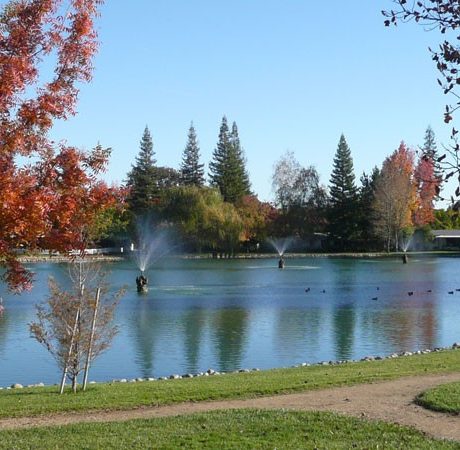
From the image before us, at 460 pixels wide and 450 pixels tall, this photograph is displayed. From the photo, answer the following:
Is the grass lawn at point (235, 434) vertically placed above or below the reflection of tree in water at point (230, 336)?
above

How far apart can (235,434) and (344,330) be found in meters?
16.5

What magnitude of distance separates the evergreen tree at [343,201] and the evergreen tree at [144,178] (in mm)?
20577

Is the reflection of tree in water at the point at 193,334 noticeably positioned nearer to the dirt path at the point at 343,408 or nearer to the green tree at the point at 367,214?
the dirt path at the point at 343,408

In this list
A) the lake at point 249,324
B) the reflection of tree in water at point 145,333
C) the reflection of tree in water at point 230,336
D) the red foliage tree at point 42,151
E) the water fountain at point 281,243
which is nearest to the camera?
the red foliage tree at point 42,151

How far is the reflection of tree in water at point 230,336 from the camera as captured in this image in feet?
60.8

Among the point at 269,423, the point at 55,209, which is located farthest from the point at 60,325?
the point at 55,209

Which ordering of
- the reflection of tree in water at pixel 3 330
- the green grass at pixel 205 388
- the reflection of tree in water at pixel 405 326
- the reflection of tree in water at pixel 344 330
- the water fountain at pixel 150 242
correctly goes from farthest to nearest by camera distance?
the water fountain at pixel 150 242 → the reflection of tree in water at pixel 405 326 → the reflection of tree in water at pixel 3 330 → the reflection of tree in water at pixel 344 330 → the green grass at pixel 205 388

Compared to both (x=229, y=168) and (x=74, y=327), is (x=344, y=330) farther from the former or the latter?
(x=229, y=168)

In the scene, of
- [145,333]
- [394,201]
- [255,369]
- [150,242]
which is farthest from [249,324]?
[394,201]

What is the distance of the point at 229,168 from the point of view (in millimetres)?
88938

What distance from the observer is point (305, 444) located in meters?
7.67

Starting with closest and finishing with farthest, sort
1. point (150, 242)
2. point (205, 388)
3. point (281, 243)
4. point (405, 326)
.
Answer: point (205, 388), point (405, 326), point (150, 242), point (281, 243)

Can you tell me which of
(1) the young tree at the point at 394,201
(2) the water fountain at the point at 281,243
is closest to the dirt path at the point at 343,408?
(1) the young tree at the point at 394,201

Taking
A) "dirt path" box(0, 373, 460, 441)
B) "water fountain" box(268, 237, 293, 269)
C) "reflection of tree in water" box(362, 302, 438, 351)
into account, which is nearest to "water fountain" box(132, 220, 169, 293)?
"water fountain" box(268, 237, 293, 269)
